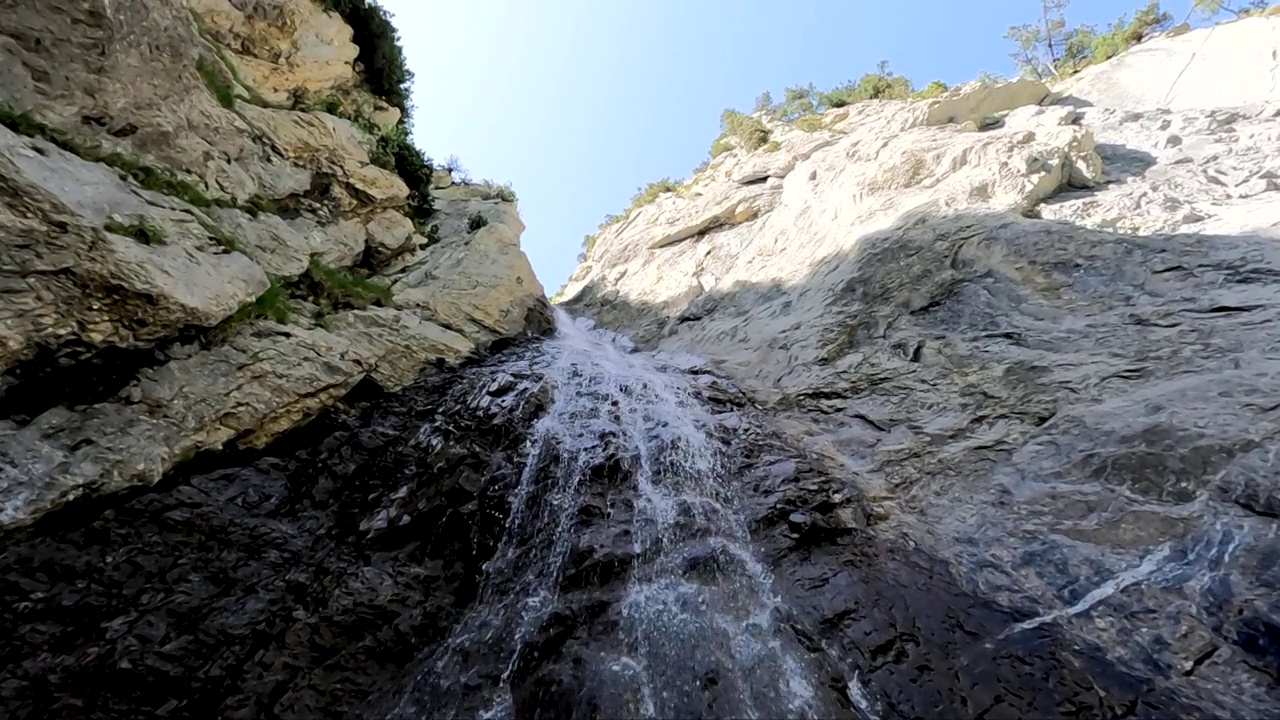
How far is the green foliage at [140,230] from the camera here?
18.7 ft

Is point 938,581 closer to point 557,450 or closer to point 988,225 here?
point 557,450

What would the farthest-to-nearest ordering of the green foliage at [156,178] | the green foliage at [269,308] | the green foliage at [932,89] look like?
the green foliage at [932,89] → the green foliage at [269,308] → the green foliage at [156,178]

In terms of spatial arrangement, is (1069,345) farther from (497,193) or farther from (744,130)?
(744,130)

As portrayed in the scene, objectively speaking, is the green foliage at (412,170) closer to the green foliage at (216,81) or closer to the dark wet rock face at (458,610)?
the green foliage at (216,81)

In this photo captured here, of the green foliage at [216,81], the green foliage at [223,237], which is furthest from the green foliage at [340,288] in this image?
the green foliage at [216,81]

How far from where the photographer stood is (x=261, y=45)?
1005 centimetres

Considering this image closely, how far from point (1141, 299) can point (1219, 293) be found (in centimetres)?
67

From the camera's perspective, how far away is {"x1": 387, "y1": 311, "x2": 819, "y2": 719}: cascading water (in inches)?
185

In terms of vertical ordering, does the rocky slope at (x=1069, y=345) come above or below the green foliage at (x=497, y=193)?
below

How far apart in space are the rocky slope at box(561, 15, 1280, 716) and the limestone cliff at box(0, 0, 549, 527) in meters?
5.97

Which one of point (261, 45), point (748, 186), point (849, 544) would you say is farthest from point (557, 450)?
point (748, 186)

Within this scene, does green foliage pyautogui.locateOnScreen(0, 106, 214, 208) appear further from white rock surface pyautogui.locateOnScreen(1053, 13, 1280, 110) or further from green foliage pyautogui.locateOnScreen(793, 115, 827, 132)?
green foliage pyautogui.locateOnScreen(793, 115, 827, 132)

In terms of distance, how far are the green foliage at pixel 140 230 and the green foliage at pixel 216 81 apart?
9.55 ft

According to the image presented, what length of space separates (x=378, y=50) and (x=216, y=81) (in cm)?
580
